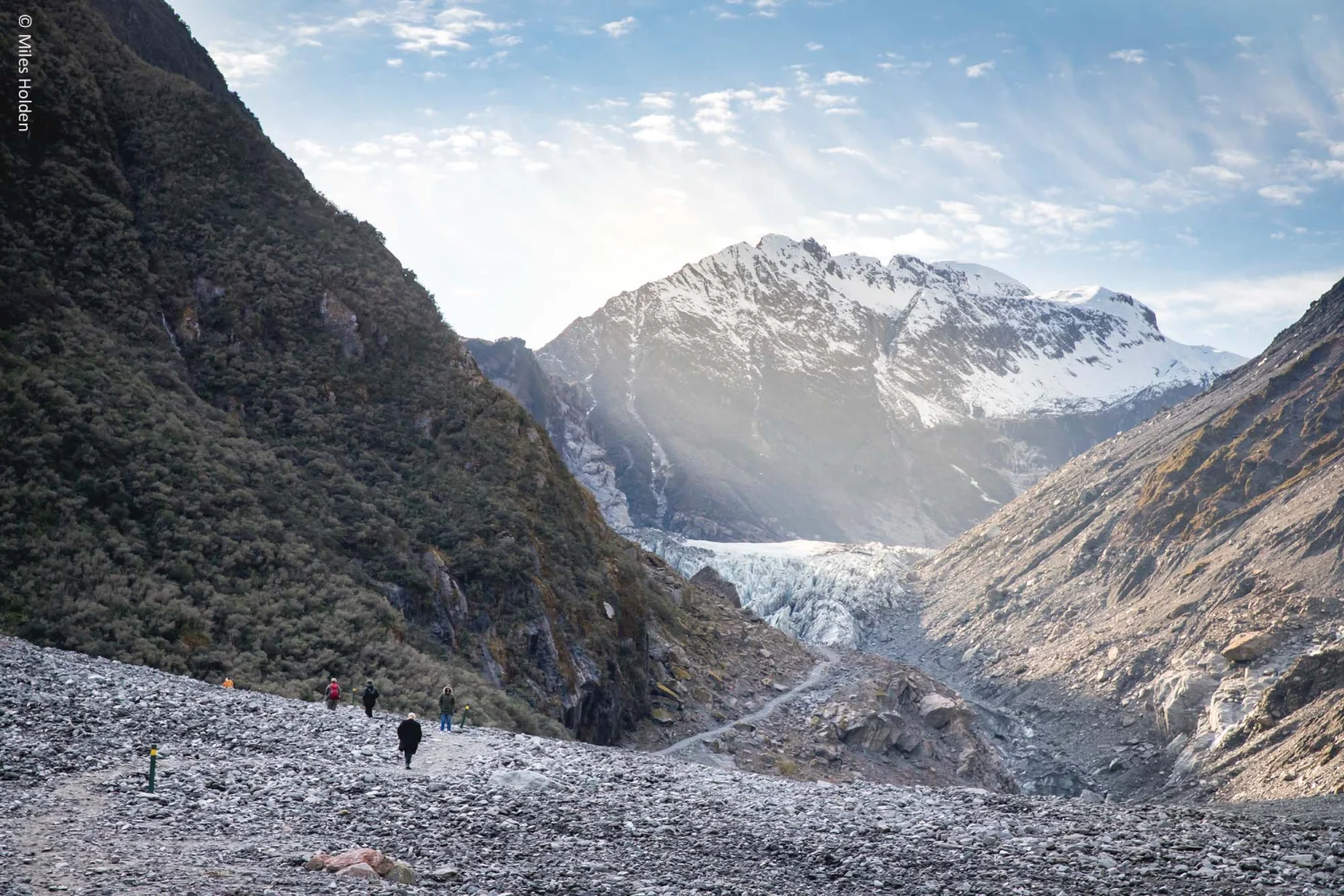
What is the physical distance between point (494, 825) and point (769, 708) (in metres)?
41.9

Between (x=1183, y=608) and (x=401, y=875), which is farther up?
(x=1183, y=608)

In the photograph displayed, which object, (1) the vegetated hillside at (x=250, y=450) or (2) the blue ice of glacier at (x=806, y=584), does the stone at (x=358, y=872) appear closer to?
(1) the vegetated hillside at (x=250, y=450)

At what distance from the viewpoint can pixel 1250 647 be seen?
2761 inches

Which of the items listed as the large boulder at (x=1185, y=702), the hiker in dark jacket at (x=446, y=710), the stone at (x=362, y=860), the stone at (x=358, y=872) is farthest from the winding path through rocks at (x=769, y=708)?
the stone at (x=358, y=872)

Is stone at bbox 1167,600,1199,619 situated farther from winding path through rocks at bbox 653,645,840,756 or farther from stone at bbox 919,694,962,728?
winding path through rocks at bbox 653,645,840,756

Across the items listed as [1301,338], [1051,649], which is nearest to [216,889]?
[1051,649]

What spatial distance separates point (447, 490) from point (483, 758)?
2585 centimetres

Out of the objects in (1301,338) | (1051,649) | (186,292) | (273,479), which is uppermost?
(1301,338)

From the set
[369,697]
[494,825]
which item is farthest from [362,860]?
[369,697]

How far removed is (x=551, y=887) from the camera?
1371 centimetres

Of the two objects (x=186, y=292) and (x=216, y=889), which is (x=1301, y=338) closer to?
(x=186, y=292)

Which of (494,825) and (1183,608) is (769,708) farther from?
(1183,608)

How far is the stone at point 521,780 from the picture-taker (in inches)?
766

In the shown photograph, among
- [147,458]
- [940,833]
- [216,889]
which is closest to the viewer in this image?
[216,889]
